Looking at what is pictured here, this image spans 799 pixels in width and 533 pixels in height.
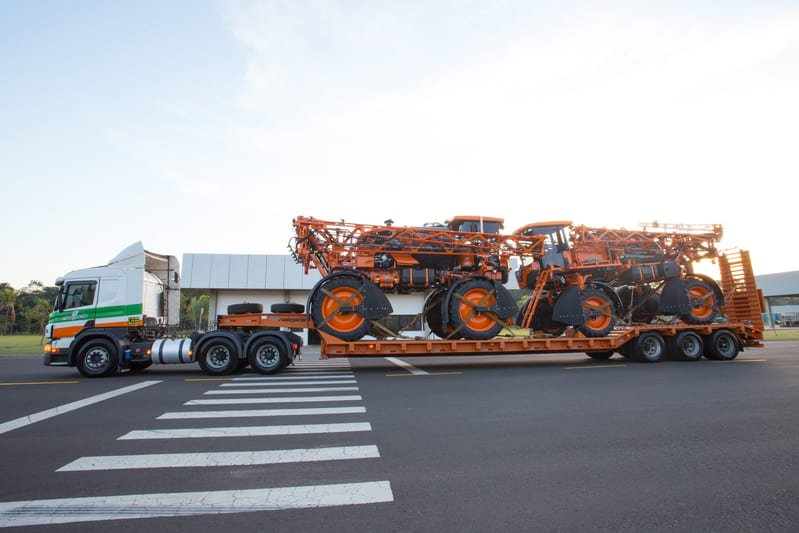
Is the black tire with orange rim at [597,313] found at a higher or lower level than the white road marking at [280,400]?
higher

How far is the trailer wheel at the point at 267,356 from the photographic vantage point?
35.7 ft

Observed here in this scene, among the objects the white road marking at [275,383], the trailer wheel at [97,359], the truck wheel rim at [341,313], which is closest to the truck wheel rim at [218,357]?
the white road marking at [275,383]

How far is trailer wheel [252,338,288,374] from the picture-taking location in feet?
35.7

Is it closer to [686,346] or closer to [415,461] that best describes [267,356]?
[415,461]

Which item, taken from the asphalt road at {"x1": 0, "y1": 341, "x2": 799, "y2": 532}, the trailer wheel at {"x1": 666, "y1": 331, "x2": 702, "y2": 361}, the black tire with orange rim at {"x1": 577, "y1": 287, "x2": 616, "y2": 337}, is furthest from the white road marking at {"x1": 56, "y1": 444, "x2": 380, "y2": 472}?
the trailer wheel at {"x1": 666, "y1": 331, "x2": 702, "y2": 361}

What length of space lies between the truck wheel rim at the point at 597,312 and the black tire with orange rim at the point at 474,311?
3.09 meters

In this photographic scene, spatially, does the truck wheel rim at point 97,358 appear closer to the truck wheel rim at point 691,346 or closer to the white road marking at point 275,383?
the white road marking at point 275,383

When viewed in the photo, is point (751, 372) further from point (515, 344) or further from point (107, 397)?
point (107, 397)

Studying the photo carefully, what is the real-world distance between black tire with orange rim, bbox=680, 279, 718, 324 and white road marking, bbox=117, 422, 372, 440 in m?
13.1

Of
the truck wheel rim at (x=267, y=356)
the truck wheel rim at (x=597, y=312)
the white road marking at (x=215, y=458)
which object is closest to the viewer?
the white road marking at (x=215, y=458)

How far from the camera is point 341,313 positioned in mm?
11461

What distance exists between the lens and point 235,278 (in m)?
26.4

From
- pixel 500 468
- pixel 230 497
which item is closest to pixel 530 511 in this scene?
pixel 500 468

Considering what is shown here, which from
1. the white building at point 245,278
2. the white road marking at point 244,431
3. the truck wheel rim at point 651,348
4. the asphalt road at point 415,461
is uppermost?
the white building at point 245,278
